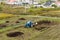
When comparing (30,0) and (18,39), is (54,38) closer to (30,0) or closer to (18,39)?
(18,39)

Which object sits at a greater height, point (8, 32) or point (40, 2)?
point (8, 32)

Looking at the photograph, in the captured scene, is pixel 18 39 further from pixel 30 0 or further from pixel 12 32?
pixel 30 0

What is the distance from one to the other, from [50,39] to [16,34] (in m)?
2.58

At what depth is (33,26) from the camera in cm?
1581

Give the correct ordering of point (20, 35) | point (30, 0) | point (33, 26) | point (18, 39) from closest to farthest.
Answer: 1. point (18, 39)
2. point (20, 35)
3. point (33, 26)
4. point (30, 0)

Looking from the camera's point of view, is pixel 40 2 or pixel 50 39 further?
pixel 40 2

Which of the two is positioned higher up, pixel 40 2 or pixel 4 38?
pixel 4 38

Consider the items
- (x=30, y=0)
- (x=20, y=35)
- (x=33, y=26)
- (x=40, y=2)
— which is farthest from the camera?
(x=30, y=0)

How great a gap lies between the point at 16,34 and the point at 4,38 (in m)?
1.41

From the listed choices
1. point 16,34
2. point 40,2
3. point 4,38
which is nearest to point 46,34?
point 16,34

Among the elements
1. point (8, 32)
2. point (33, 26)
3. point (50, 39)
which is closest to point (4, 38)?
point (8, 32)

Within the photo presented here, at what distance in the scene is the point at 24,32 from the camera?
44.3 ft

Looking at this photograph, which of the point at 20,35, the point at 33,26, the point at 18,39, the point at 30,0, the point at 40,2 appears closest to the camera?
the point at 18,39

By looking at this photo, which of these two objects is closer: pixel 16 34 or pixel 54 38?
pixel 54 38
